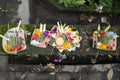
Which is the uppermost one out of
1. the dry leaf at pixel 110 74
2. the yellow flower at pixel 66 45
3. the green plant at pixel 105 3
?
the green plant at pixel 105 3

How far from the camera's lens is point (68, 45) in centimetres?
496

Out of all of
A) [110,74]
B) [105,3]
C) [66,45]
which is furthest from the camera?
[105,3]

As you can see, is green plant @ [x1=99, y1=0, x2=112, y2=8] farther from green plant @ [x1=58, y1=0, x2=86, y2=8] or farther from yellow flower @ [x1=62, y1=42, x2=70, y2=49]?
yellow flower @ [x1=62, y1=42, x2=70, y2=49]

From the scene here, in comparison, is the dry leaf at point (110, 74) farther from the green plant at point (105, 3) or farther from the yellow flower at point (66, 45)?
the green plant at point (105, 3)

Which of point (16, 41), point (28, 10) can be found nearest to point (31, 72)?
point (16, 41)

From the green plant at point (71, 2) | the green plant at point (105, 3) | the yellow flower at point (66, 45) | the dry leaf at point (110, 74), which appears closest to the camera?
the yellow flower at point (66, 45)

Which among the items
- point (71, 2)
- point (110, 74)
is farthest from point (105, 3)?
point (110, 74)

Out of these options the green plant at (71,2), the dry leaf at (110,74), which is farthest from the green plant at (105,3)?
the dry leaf at (110,74)

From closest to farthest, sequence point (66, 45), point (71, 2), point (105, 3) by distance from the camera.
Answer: point (66, 45), point (71, 2), point (105, 3)

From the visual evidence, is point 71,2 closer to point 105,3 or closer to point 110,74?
point 105,3

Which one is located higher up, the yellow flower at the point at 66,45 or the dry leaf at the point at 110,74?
the yellow flower at the point at 66,45

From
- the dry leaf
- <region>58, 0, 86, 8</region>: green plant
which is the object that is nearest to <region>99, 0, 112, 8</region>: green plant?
<region>58, 0, 86, 8</region>: green plant

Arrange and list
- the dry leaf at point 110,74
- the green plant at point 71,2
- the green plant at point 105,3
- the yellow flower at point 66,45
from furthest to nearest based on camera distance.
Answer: the green plant at point 105,3, the green plant at point 71,2, the dry leaf at point 110,74, the yellow flower at point 66,45

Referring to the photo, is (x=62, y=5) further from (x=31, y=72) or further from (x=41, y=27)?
(x=31, y=72)
